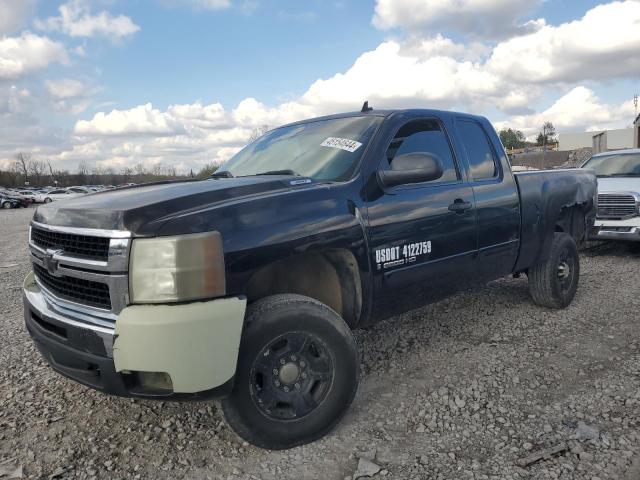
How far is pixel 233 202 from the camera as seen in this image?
2.60 meters

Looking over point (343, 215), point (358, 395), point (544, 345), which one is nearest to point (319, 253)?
point (343, 215)

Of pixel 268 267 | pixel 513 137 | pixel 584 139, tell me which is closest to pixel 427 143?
pixel 268 267

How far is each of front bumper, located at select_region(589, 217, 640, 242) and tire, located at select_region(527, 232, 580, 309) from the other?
2.96m

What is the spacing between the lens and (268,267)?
2.85 m

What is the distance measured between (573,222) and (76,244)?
16.2 ft

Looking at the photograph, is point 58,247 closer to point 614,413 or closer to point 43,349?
point 43,349

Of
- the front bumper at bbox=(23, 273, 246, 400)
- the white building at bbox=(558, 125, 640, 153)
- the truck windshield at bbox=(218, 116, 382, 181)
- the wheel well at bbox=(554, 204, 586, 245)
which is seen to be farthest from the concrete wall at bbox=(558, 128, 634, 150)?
the front bumper at bbox=(23, 273, 246, 400)

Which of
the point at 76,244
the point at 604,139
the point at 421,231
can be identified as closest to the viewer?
the point at 76,244

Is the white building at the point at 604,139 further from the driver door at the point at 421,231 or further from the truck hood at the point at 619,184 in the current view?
the driver door at the point at 421,231

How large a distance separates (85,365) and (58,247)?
0.66 meters

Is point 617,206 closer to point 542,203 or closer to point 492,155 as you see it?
point 542,203

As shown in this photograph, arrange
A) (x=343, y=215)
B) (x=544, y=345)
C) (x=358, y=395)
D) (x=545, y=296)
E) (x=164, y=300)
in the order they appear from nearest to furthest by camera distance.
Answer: (x=164, y=300), (x=343, y=215), (x=358, y=395), (x=544, y=345), (x=545, y=296)

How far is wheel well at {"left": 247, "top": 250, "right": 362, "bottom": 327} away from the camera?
299 centimetres

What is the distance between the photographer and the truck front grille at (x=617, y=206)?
7691mm
